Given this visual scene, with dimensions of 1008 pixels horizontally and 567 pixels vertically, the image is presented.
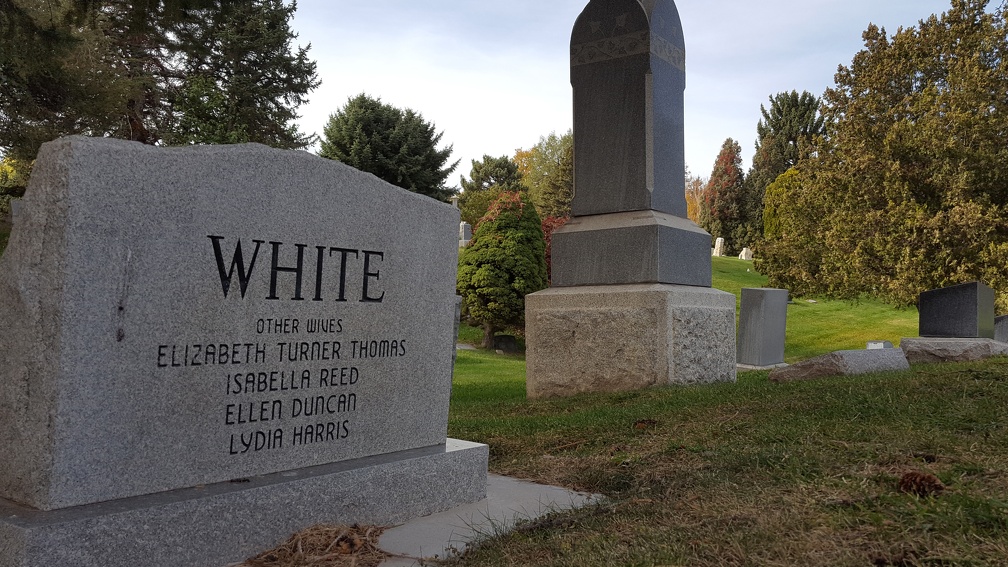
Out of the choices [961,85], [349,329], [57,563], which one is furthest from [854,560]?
[961,85]

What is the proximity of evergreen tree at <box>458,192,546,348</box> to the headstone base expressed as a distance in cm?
1834

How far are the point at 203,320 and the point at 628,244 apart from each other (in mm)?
5382

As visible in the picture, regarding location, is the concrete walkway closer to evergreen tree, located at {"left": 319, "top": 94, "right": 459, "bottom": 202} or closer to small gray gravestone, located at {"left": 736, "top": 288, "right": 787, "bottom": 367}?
small gray gravestone, located at {"left": 736, "top": 288, "right": 787, "bottom": 367}

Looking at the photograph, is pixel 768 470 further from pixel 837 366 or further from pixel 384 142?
pixel 384 142

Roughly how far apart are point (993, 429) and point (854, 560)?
2280 millimetres

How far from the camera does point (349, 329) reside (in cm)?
349

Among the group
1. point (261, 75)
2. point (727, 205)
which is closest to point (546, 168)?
point (727, 205)

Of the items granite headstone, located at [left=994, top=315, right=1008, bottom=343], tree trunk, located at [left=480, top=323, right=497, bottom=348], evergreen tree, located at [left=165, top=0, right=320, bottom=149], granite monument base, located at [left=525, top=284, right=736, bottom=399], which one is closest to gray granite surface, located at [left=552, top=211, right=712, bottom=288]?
granite monument base, located at [left=525, top=284, right=736, bottom=399]

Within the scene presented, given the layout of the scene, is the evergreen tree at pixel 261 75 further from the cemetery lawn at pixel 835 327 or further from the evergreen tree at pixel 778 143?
the evergreen tree at pixel 778 143

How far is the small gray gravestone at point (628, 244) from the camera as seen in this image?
292 inches

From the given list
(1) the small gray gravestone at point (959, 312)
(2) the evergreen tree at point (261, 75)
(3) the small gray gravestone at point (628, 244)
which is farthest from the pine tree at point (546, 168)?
(3) the small gray gravestone at point (628, 244)

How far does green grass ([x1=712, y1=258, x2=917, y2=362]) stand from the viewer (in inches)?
913

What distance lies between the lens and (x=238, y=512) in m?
2.91

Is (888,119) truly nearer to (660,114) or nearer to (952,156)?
(952,156)
